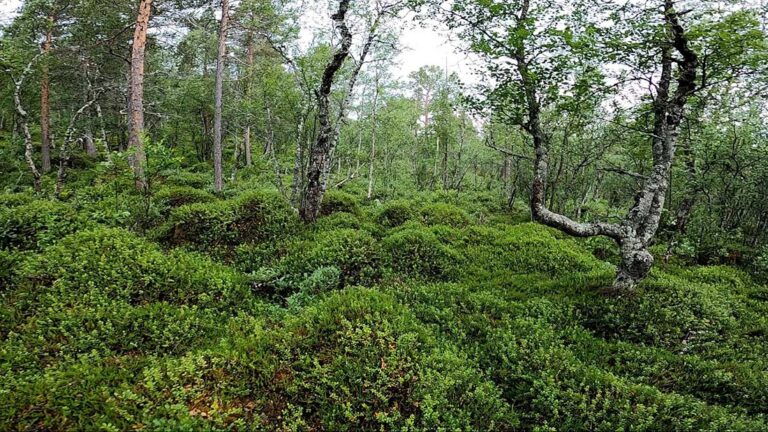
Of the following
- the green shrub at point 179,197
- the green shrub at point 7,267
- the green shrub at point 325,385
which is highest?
the green shrub at point 179,197

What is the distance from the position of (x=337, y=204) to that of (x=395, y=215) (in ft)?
6.96

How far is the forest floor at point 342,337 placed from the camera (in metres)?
4.32

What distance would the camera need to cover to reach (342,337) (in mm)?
5316

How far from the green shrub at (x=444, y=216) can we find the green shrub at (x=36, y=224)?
31.0ft

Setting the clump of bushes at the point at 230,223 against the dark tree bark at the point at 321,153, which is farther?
the dark tree bark at the point at 321,153

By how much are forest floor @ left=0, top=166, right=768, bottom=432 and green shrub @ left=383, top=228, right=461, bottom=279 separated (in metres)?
0.05

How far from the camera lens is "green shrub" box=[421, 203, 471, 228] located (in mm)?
12867

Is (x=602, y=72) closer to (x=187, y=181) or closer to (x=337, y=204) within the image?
(x=337, y=204)

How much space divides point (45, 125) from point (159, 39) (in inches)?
302

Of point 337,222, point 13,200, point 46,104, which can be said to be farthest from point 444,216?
point 46,104

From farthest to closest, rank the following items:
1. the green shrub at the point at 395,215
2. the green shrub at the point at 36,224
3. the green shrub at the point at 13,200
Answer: the green shrub at the point at 395,215 < the green shrub at the point at 13,200 < the green shrub at the point at 36,224

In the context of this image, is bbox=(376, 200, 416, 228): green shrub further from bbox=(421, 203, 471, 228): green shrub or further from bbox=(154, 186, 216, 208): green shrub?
bbox=(154, 186, 216, 208): green shrub

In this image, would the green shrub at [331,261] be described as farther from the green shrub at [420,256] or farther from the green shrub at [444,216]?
the green shrub at [444,216]

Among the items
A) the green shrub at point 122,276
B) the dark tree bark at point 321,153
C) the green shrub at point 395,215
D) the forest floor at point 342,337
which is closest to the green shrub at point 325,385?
the forest floor at point 342,337
